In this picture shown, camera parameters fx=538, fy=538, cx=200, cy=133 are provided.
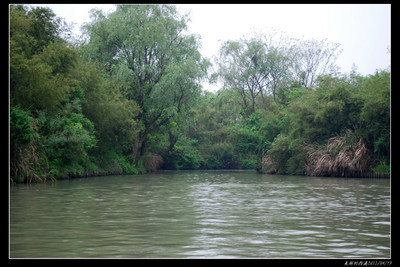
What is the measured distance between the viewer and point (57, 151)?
31.7m

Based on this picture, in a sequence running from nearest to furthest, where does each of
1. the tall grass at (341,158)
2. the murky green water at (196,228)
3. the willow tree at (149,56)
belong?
the murky green water at (196,228)
the tall grass at (341,158)
the willow tree at (149,56)

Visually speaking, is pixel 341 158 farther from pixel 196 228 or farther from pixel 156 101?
pixel 196 228

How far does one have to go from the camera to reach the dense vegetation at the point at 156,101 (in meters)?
29.0

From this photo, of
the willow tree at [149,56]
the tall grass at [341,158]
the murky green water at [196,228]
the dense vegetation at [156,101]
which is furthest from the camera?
the willow tree at [149,56]

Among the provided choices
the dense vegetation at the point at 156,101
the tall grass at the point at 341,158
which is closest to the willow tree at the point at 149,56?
the dense vegetation at the point at 156,101

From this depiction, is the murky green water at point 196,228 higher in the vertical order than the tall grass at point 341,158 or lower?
lower

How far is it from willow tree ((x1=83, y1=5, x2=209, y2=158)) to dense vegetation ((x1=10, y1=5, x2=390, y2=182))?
10cm

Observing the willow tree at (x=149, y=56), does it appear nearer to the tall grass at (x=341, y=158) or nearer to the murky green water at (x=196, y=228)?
the tall grass at (x=341, y=158)

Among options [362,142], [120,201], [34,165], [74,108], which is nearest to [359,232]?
[120,201]

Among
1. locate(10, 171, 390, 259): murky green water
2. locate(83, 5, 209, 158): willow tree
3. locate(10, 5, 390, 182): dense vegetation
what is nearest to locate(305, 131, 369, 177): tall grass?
locate(10, 5, 390, 182): dense vegetation

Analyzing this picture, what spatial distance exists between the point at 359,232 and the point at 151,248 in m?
4.45

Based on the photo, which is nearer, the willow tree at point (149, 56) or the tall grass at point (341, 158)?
the tall grass at point (341, 158)

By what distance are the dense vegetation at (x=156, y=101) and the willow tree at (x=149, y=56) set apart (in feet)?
0.33
